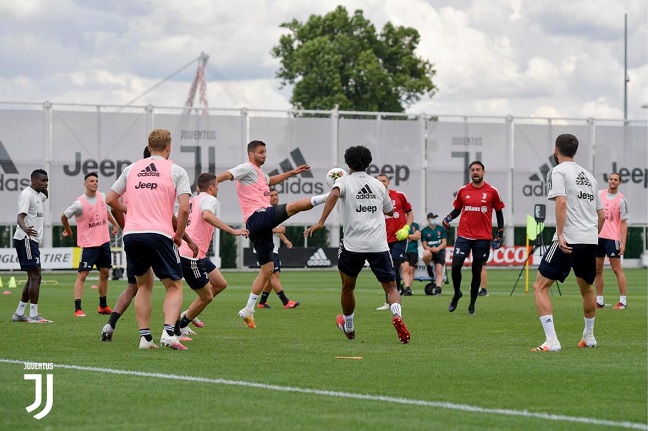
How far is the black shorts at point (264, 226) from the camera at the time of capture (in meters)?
13.5

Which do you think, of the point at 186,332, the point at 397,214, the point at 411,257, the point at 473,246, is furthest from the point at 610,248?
the point at 186,332

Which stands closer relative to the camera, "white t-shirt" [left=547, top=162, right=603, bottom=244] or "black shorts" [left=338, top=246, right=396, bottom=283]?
"white t-shirt" [left=547, top=162, right=603, bottom=244]

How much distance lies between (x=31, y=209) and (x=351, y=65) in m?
60.0

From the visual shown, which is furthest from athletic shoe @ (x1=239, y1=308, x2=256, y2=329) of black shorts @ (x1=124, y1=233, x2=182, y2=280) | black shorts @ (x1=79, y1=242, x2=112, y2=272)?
black shorts @ (x1=79, y1=242, x2=112, y2=272)

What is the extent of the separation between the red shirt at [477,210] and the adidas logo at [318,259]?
29128 millimetres

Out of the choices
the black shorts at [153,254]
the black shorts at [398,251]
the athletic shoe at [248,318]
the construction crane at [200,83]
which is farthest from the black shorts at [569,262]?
the construction crane at [200,83]

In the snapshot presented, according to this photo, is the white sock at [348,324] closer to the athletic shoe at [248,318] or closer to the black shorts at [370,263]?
the black shorts at [370,263]

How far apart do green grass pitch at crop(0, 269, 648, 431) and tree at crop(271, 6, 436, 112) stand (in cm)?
5785

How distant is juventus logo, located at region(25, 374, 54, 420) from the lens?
752 cm

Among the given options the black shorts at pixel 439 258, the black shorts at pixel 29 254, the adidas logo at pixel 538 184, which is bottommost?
the black shorts at pixel 439 258

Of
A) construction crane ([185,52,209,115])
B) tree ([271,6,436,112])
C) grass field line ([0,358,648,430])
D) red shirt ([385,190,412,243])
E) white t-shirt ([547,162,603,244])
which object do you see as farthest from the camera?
construction crane ([185,52,209,115])

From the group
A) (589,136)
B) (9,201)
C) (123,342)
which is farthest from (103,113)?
(123,342)

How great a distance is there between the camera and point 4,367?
10109mm

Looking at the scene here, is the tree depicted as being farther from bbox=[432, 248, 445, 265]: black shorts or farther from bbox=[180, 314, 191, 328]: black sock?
bbox=[180, 314, 191, 328]: black sock
